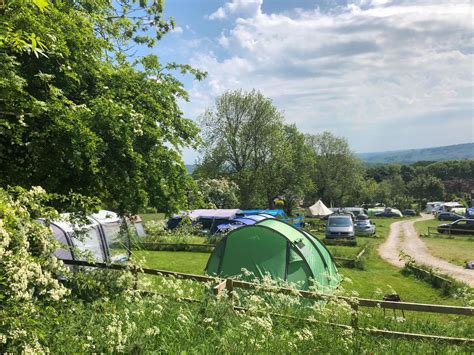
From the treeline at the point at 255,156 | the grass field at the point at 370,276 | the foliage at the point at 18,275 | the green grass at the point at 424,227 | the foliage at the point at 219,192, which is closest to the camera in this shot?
the foliage at the point at 18,275

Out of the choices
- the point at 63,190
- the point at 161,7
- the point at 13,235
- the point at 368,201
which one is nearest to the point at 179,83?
the point at 63,190

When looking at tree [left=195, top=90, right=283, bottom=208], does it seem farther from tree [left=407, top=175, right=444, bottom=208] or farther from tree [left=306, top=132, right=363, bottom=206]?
tree [left=407, top=175, right=444, bottom=208]

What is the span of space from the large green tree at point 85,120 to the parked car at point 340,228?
19665 millimetres

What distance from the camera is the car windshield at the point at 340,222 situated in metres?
26.7

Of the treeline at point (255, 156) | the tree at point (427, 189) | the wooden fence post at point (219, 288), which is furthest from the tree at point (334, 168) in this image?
the wooden fence post at point (219, 288)

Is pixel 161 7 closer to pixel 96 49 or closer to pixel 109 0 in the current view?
pixel 109 0

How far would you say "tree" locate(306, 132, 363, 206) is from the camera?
208 feet

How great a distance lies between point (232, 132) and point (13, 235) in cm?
3741

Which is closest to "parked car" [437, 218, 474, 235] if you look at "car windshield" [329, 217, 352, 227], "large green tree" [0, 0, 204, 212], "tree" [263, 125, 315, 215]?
"car windshield" [329, 217, 352, 227]

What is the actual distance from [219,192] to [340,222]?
12.7 metres

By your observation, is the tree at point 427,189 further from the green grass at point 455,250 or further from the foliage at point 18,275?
the foliage at point 18,275

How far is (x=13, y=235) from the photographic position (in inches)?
150

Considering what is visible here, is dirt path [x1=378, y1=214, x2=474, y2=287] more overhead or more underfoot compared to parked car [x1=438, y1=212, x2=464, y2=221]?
more overhead

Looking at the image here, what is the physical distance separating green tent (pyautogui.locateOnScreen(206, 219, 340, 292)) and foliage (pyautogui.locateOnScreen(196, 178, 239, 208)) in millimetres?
24775
